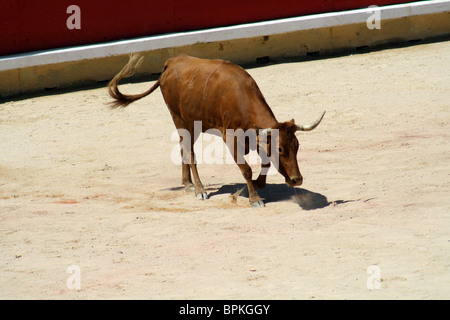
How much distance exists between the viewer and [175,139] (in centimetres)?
927

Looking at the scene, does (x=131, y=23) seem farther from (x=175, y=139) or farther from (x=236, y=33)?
(x=175, y=139)

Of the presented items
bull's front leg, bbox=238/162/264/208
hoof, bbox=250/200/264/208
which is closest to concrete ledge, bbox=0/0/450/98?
bull's front leg, bbox=238/162/264/208

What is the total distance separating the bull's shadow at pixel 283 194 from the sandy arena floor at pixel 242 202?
3 cm

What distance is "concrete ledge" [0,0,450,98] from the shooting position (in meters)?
11.7

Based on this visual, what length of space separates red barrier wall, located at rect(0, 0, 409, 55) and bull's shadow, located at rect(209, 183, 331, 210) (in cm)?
546

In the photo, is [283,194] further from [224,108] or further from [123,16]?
[123,16]

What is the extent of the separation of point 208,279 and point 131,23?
8012mm

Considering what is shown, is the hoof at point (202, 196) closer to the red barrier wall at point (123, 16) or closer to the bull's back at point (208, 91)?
the bull's back at point (208, 91)

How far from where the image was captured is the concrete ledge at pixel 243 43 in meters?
11.7

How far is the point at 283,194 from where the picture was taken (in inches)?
280

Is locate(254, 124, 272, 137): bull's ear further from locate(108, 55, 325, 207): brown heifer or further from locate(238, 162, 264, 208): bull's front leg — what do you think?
locate(238, 162, 264, 208): bull's front leg

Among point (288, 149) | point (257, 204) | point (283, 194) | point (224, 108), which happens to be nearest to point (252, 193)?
point (257, 204)

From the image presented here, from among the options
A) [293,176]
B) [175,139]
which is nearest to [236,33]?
[175,139]

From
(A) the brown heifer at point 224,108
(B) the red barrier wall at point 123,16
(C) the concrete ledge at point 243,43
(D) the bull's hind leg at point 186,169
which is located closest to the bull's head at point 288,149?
(A) the brown heifer at point 224,108
